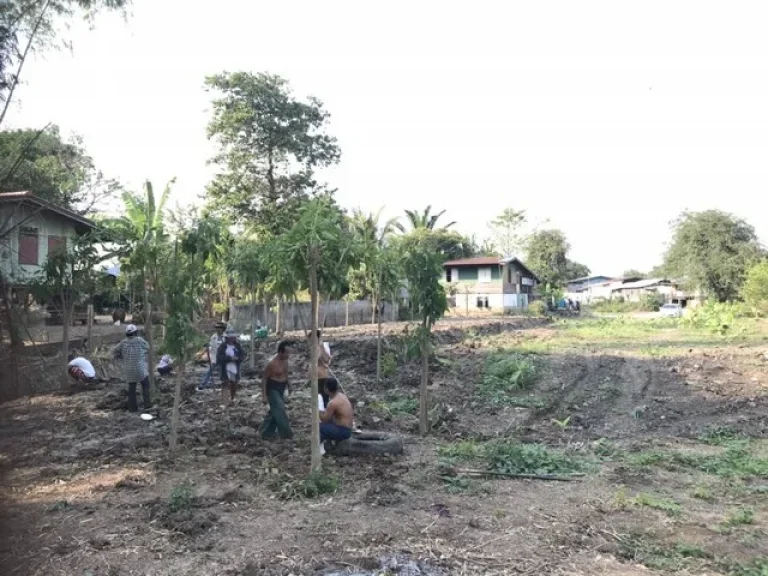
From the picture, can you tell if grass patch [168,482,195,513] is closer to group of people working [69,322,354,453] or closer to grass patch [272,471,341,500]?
grass patch [272,471,341,500]

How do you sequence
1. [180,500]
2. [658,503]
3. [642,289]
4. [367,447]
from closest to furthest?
1. [180,500]
2. [658,503]
3. [367,447]
4. [642,289]

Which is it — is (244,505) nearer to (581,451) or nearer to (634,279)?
(581,451)

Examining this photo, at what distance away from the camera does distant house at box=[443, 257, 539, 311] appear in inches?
1893

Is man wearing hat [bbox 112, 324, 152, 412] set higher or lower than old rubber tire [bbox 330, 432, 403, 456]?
higher

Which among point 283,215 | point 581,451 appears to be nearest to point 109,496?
point 581,451

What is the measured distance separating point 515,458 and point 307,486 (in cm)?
288

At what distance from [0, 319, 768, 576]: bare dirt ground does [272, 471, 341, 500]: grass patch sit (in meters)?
0.04

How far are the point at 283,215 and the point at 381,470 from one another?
2334 cm

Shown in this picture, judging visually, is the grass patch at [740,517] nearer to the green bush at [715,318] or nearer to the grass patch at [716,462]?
the grass patch at [716,462]

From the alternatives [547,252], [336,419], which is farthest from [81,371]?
[547,252]

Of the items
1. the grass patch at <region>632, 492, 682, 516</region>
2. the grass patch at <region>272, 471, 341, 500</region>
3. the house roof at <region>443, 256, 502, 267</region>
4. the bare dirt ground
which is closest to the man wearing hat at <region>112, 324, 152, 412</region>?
the bare dirt ground

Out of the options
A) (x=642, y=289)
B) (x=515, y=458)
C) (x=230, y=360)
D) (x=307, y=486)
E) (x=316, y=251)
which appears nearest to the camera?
(x=307, y=486)

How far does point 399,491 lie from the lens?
6.49 m

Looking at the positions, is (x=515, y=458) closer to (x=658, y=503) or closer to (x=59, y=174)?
(x=658, y=503)
